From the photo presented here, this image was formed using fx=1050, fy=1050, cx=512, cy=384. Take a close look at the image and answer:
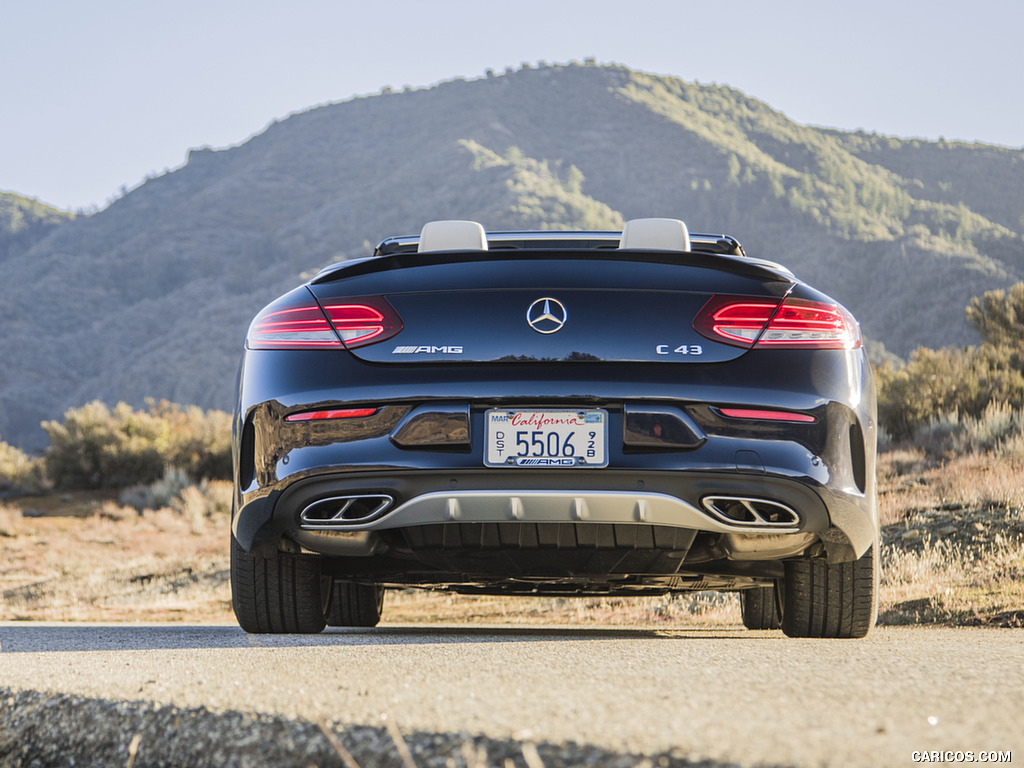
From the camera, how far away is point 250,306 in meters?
83.9

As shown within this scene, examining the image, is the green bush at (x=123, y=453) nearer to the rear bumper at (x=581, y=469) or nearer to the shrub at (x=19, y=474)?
the shrub at (x=19, y=474)

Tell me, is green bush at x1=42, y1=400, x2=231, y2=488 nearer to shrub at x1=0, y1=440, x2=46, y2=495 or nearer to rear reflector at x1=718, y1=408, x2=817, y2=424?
shrub at x1=0, y1=440, x2=46, y2=495

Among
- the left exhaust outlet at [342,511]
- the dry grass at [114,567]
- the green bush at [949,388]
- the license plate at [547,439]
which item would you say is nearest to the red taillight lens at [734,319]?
the license plate at [547,439]

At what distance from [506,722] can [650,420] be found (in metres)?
1.57

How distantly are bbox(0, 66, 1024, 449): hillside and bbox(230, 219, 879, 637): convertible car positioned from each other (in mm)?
63958

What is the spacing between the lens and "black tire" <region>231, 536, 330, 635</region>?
4.20m

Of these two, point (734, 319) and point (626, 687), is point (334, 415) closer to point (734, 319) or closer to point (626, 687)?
point (734, 319)

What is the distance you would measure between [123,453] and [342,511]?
64.8 ft

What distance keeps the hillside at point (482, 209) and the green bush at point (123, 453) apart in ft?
150

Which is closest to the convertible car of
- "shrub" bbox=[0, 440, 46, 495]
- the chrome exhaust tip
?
the chrome exhaust tip

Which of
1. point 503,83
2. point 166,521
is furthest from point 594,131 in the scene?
point 166,521

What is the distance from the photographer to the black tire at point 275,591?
4.20 m

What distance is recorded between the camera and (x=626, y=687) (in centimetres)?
259

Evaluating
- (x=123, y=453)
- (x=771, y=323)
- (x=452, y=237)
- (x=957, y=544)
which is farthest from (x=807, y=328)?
(x=123, y=453)
